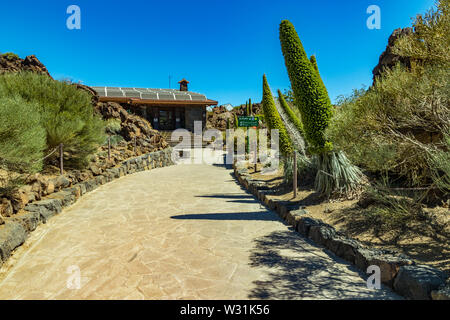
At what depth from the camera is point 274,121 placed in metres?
8.48

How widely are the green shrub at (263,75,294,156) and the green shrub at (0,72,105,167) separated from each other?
5.38m

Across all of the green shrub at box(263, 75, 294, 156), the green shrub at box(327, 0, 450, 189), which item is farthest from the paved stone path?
the green shrub at box(263, 75, 294, 156)

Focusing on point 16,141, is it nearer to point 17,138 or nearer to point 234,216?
point 17,138

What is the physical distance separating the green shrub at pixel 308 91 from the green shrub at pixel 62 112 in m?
5.77

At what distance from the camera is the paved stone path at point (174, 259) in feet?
9.02

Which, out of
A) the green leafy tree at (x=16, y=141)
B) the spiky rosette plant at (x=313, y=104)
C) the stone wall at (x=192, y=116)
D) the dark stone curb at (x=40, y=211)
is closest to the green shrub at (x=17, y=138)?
the green leafy tree at (x=16, y=141)

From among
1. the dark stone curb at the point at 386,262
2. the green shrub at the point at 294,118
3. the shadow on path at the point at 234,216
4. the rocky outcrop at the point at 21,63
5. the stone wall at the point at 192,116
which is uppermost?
the rocky outcrop at the point at 21,63

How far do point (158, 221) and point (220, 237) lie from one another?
1.40 metres

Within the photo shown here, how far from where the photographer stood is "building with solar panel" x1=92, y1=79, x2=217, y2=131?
2332 cm

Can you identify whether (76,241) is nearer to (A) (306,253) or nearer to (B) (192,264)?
(B) (192,264)

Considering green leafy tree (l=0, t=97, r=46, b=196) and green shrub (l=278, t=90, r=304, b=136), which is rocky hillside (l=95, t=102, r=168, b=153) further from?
green leafy tree (l=0, t=97, r=46, b=196)

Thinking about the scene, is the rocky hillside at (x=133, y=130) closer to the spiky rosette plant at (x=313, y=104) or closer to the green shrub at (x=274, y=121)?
the green shrub at (x=274, y=121)
